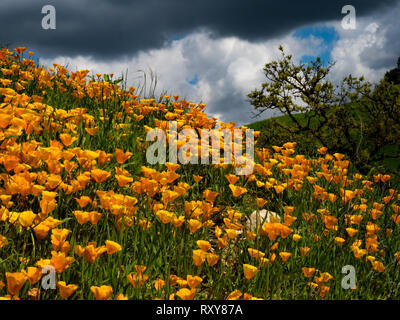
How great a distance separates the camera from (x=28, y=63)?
18.4ft

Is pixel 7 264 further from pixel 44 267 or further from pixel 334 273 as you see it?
pixel 334 273

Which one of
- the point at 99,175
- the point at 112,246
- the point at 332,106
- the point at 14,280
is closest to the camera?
the point at 14,280

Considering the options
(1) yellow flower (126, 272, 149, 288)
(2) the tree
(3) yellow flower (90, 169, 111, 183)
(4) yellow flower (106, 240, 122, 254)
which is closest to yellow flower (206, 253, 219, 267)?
(1) yellow flower (126, 272, 149, 288)

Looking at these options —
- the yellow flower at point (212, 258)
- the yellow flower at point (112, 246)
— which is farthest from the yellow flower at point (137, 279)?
the yellow flower at point (212, 258)

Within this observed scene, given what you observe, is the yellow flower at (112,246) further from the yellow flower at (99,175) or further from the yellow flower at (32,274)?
the yellow flower at (99,175)

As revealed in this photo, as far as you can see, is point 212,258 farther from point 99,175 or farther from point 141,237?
point 99,175

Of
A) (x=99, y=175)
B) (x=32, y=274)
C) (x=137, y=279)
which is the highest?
(x=99, y=175)

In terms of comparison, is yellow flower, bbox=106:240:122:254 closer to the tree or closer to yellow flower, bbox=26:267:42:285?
yellow flower, bbox=26:267:42:285

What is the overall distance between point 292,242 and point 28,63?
490cm

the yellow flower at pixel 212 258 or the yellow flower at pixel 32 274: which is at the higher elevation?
the yellow flower at pixel 32 274

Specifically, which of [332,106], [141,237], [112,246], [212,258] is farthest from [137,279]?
[332,106]

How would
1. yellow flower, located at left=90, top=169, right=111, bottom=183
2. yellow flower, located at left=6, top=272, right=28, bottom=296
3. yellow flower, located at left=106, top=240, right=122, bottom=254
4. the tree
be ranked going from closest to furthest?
yellow flower, located at left=6, top=272, right=28, bottom=296, yellow flower, located at left=106, top=240, right=122, bottom=254, yellow flower, located at left=90, top=169, right=111, bottom=183, the tree

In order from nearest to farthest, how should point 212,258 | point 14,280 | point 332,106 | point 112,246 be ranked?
1. point 14,280
2. point 112,246
3. point 212,258
4. point 332,106
